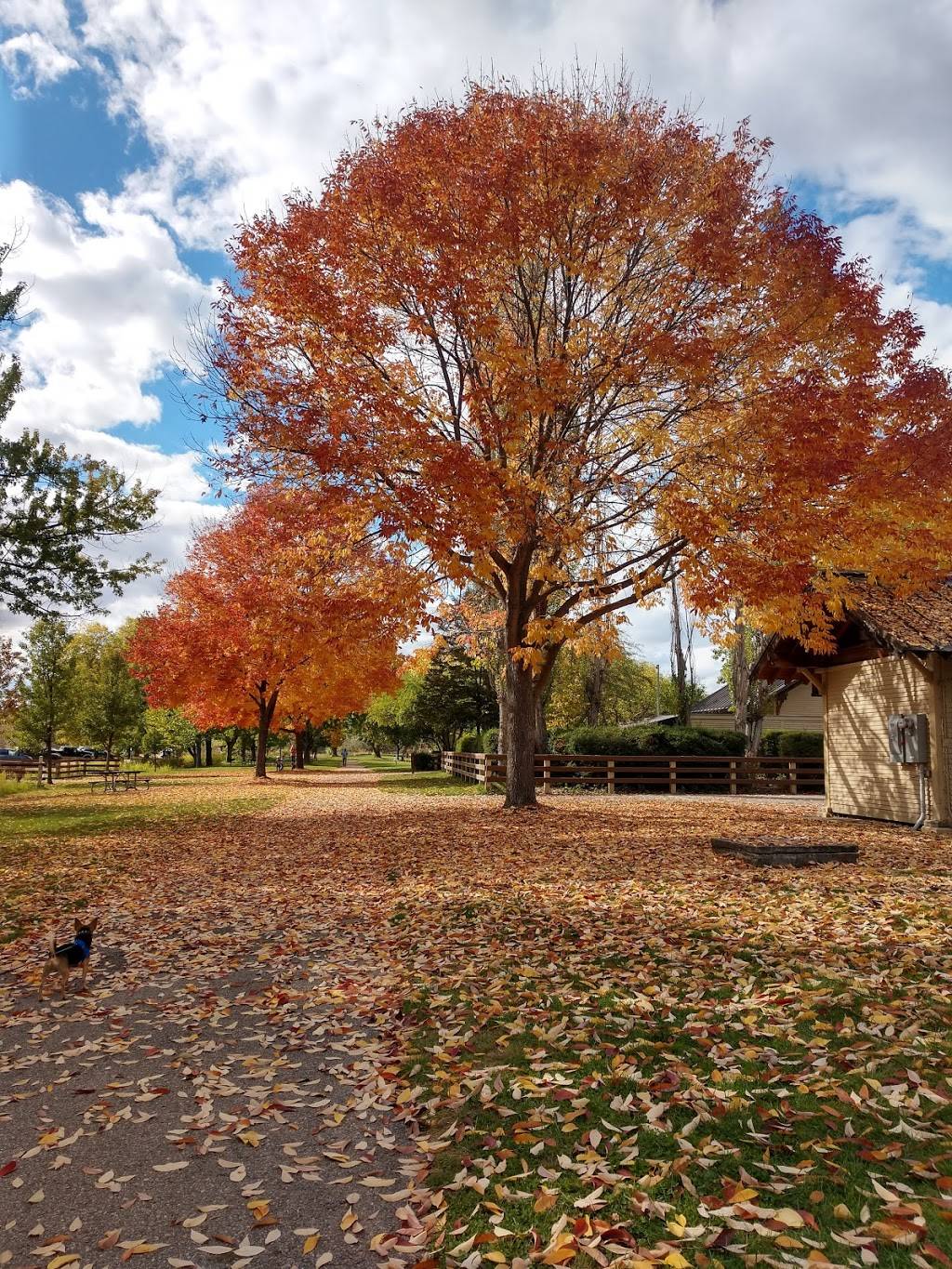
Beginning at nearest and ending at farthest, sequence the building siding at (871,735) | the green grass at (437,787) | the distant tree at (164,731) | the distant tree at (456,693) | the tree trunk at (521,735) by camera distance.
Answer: the building siding at (871,735) → the tree trunk at (521,735) → the green grass at (437,787) → the distant tree at (456,693) → the distant tree at (164,731)

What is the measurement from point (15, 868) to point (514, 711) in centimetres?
903

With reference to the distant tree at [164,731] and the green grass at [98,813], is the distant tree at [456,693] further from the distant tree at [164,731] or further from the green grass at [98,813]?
the distant tree at [164,731]

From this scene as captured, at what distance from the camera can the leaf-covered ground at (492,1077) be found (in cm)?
335

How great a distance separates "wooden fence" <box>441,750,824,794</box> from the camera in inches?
961

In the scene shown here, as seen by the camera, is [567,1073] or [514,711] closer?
[567,1073]

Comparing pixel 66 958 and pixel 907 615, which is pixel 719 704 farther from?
pixel 66 958

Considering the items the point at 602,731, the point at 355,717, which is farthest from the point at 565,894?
the point at 355,717

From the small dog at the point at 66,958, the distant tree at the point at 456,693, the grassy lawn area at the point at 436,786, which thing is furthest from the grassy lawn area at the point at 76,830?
the distant tree at the point at 456,693

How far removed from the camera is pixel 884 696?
16.2 metres

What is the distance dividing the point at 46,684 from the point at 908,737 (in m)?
27.4

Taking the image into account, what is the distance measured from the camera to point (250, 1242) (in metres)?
3.30

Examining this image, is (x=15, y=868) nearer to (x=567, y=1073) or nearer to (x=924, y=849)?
(x=567, y=1073)

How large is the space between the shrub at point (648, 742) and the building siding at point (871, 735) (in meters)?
7.83

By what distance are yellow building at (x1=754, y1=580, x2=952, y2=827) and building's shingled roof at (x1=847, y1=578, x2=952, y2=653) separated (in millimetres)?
17
